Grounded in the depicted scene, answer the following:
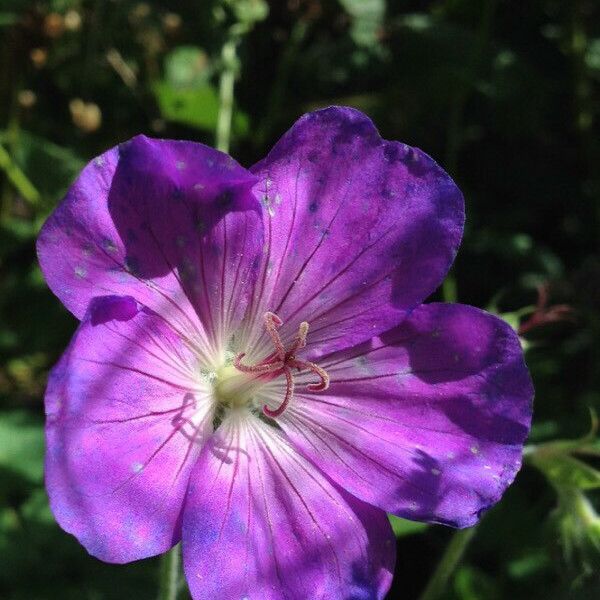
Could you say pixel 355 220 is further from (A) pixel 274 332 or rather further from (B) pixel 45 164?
(B) pixel 45 164

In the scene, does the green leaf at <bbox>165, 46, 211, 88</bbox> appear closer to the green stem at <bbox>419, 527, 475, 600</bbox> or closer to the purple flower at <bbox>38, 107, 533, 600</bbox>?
the purple flower at <bbox>38, 107, 533, 600</bbox>

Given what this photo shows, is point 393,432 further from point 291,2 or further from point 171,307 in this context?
point 291,2

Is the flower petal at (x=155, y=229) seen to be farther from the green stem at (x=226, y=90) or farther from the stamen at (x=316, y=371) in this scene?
the green stem at (x=226, y=90)

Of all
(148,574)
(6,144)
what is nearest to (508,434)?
(148,574)

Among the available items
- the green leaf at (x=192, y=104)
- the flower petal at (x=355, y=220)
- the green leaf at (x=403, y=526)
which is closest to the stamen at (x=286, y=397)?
the flower petal at (x=355, y=220)

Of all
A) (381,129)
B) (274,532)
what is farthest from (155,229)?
(381,129)
